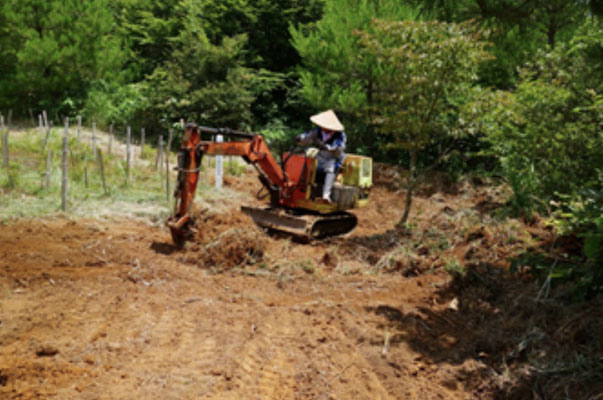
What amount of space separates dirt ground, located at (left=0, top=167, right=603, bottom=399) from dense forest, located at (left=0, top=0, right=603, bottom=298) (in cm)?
223

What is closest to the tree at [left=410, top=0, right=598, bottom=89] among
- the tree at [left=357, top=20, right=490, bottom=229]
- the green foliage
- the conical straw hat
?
the green foliage

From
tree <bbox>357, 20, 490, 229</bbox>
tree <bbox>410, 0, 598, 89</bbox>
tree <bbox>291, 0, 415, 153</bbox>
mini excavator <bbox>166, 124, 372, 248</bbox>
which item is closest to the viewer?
tree <bbox>410, 0, 598, 89</bbox>

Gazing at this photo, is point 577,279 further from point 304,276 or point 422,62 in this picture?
point 422,62

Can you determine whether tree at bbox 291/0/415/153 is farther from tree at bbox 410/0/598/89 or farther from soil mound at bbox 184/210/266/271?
tree at bbox 410/0/598/89

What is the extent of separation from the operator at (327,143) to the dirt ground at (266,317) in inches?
57.6

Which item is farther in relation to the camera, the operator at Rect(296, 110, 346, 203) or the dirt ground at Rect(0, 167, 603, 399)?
the operator at Rect(296, 110, 346, 203)

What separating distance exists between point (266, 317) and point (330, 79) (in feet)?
35.4

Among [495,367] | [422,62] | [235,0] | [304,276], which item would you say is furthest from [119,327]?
[235,0]

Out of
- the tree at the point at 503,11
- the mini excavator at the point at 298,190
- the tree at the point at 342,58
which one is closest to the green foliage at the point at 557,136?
the tree at the point at 503,11

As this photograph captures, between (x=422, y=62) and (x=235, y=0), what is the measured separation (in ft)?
36.3

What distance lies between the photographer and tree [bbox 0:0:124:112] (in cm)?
1520

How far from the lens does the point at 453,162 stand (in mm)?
14547

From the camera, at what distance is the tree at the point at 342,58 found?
1346 cm

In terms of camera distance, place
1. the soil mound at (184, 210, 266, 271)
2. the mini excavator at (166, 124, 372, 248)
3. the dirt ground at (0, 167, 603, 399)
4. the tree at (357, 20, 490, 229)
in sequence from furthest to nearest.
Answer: the tree at (357, 20, 490, 229)
the mini excavator at (166, 124, 372, 248)
the soil mound at (184, 210, 266, 271)
the dirt ground at (0, 167, 603, 399)
